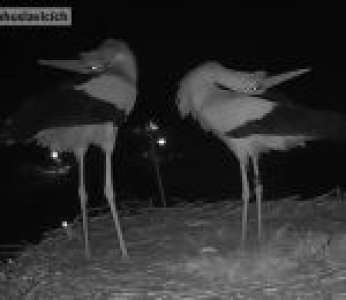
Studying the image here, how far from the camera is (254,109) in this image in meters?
2.34

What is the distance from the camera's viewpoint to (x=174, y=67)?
3096 millimetres

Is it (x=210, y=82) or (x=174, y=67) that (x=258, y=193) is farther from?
(x=174, y=67)

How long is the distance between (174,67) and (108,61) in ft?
2.27

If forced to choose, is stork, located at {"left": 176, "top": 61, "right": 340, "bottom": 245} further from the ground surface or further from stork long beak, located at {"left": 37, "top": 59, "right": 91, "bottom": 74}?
stork long beak, located at {"left": 37, "top": 59, "right": 91, "bottom": 74}

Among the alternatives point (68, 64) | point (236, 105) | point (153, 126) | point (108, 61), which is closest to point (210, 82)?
point (236, 105)

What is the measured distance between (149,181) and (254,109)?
1.30m

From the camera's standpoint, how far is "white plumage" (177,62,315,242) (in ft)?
7.72

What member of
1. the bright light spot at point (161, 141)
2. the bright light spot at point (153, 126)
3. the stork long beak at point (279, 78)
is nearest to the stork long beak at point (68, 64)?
the stork long beak at point (279, 78)

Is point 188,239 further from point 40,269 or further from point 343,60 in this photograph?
point 343,60

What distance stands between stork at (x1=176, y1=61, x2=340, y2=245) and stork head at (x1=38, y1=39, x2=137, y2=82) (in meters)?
0.22

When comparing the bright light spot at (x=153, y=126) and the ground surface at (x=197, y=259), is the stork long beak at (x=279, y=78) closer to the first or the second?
the ground surface at (x=197, y=259)

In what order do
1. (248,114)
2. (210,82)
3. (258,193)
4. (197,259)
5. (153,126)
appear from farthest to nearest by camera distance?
(153,126) → (258,193) → (210,82) → (248,114) → (197,259)

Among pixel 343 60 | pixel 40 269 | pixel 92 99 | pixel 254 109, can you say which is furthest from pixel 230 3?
pixel 40 269

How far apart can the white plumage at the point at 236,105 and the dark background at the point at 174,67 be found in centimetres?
46
